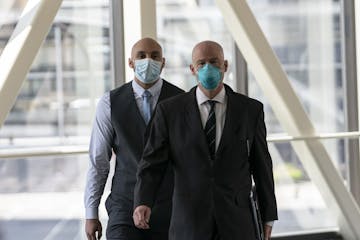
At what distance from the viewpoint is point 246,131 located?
10.7 ft

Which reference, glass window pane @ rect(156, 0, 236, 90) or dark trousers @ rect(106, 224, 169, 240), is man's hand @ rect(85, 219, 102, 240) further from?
glass window pane @ rect(156, 0, 236, 90)

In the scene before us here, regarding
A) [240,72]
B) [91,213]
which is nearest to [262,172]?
[91,213]

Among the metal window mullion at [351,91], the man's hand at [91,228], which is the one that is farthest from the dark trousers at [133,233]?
the metal window mullion at [351,91]

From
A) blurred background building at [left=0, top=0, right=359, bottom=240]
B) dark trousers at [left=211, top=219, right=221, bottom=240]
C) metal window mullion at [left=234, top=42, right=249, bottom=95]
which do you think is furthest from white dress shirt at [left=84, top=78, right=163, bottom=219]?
metal window mullion at [left=234, top=42, right=249, bottom=95]

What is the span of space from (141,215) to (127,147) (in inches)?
19.6

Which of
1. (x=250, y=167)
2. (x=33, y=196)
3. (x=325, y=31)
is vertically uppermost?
(x=325, y=31)

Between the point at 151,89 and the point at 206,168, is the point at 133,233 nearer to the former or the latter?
the point at 206,168

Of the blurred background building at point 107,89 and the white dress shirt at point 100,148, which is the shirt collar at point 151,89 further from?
the blurred background building at point 107,89

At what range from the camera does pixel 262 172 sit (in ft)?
10.9

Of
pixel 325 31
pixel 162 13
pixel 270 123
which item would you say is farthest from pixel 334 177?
pixel 162 13

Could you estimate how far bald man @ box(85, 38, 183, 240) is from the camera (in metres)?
3.57

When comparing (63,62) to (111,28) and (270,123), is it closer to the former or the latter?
(111,28)

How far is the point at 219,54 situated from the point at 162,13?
3480mm

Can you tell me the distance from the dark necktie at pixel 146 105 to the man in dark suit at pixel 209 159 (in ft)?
1.15
